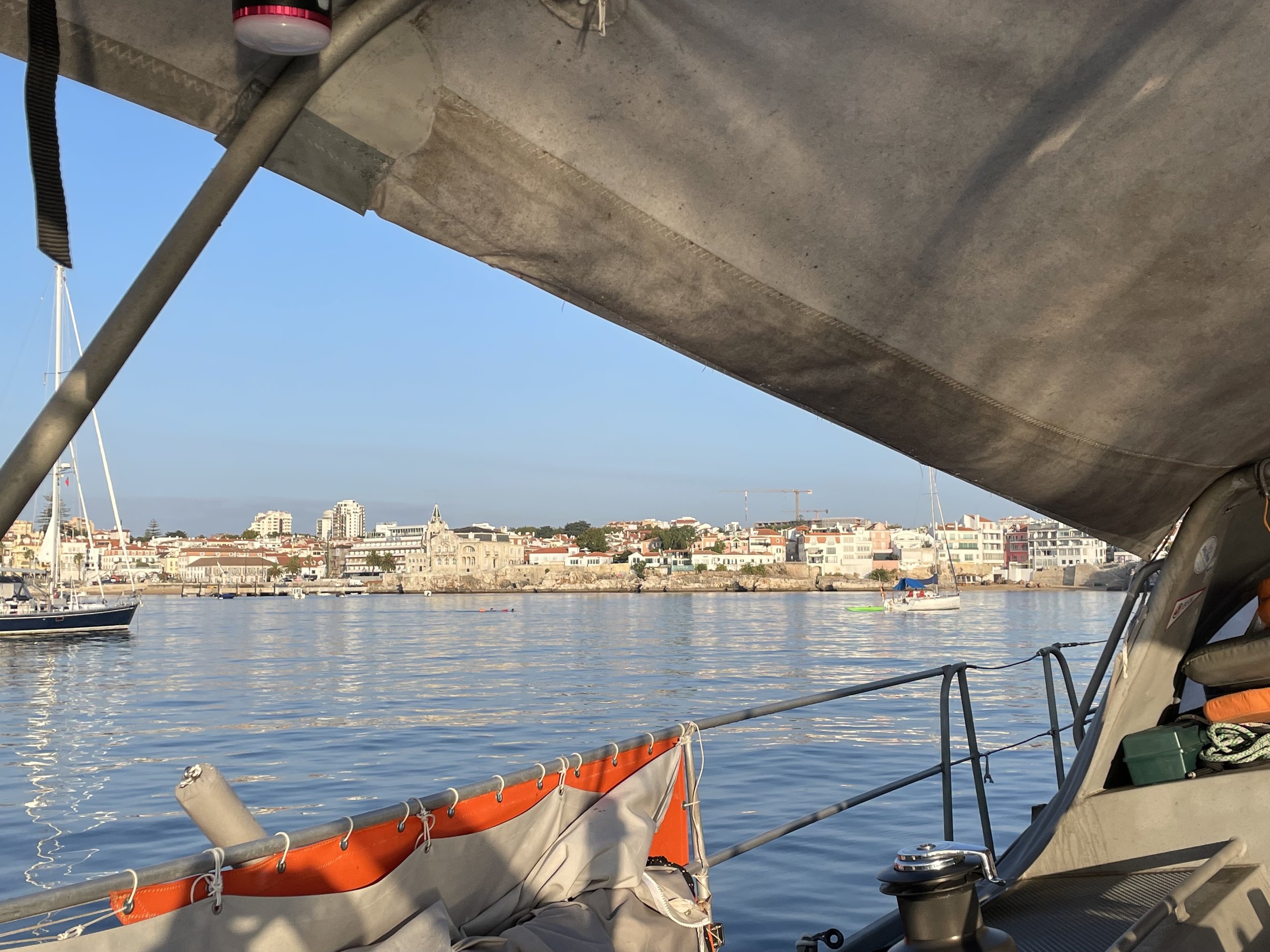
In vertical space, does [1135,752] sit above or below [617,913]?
above

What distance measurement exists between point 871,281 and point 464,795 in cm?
137

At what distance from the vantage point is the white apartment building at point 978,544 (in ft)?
508

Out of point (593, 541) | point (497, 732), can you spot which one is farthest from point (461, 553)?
point (497, 732)

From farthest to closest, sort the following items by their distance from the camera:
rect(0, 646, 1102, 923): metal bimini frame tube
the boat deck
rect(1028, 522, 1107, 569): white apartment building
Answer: rect(1028, 522, 1107, 569): white apartment building → the boat deck → rect(0, 646, 1102, 923): metal bimini frame tube

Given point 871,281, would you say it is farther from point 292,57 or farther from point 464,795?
point 464,795

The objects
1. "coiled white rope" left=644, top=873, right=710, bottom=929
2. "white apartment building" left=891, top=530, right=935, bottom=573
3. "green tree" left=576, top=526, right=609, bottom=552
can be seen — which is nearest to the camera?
"coiled white rope" left=644, top=873, right=710, bottom=929

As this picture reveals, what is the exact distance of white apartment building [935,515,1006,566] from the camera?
6093 inches

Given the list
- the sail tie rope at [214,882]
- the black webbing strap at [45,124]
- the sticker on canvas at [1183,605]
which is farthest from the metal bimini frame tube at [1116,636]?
the black webbing strap at [45,124]

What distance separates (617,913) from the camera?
7.98 feet

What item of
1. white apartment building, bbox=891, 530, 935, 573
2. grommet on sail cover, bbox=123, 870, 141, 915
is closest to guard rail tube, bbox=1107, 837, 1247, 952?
grommet on sail cover, bbox=123, 870, 141, 915

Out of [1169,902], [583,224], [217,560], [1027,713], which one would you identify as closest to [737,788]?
[1027,713]

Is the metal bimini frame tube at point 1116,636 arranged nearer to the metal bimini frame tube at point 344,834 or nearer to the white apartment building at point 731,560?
the metal bimini frame tube at point 344,834

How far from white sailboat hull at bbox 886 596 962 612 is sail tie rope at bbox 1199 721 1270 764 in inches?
2974

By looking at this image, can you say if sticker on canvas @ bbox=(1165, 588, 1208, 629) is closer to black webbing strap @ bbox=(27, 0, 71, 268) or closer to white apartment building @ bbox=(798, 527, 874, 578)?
black webbing strap @ bbox=(27, 0, 71, 268)
